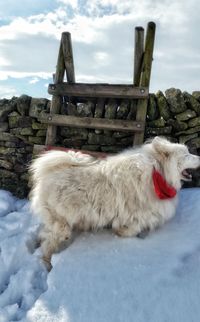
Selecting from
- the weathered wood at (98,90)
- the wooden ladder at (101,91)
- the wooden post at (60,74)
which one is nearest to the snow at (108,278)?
the wooden ladder at (101,91)

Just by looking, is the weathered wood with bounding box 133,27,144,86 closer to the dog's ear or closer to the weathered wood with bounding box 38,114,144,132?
the weathered wood with bounding box 38,114,144,132

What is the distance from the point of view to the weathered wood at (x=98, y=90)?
626 centimetres

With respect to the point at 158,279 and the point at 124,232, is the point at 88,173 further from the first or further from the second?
the point at 158,279

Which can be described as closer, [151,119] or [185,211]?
[185,211]

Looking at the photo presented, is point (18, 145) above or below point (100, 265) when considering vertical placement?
above

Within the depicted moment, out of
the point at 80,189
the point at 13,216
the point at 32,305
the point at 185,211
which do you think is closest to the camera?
the point at 32,305

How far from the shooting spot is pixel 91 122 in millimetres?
6531

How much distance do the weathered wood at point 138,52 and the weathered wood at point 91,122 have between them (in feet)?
2.63

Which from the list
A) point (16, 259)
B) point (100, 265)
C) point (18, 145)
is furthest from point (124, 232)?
point (18, 145)

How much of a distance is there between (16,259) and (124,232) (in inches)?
61.0

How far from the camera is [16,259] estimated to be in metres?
4.83

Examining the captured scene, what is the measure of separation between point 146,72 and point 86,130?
1.59m

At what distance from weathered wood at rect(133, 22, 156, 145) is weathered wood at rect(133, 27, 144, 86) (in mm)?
99

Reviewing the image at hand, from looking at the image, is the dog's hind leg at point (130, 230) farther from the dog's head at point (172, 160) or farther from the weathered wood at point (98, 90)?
the weathered wood at point (98, 90)
